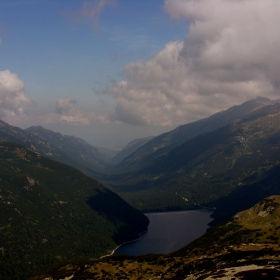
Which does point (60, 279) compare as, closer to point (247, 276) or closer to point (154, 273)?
point (154, 273)

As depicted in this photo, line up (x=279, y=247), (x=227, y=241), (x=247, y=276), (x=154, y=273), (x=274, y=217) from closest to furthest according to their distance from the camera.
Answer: (x=247, y=276) < (x=279, y=247) < (x=154, y=273) < (x=227, y=241) < (x=274, y=217)

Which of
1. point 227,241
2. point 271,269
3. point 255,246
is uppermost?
point 271,269

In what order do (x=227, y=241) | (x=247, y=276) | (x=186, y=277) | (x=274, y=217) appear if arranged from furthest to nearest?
(x=274, y=217) → (x=227, y=241) → (x=186, y=277) → (x=247, y=276)

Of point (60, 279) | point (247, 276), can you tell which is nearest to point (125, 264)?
point (60, 279)

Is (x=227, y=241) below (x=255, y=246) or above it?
below

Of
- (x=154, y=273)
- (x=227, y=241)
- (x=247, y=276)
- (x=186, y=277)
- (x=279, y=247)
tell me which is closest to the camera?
(x=247, y=276)

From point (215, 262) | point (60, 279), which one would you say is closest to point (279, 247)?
point (215, 262)

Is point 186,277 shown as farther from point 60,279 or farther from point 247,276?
point 60,279

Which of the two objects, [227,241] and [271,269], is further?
[227,241]

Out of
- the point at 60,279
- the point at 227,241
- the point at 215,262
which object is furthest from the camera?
the point at 227,241
